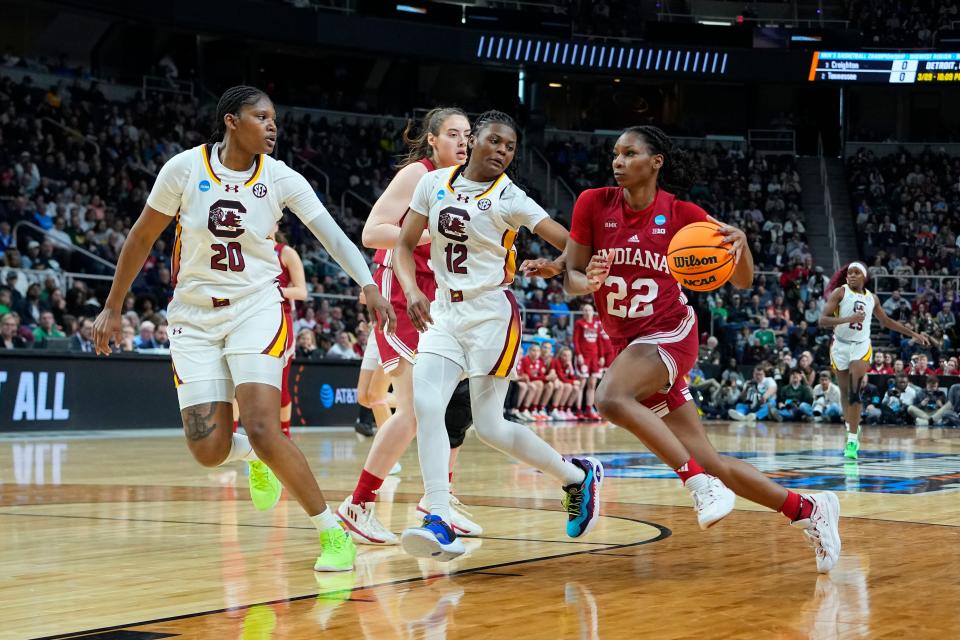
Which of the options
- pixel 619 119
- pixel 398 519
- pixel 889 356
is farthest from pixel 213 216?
pixel 619 119

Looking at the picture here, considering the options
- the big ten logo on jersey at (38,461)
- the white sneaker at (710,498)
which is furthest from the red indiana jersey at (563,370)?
the white sneaker at (710,498)

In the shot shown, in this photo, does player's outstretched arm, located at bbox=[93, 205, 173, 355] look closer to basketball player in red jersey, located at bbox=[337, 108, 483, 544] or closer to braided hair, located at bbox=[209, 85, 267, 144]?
braided hair, located at bbox=[209, 85, 267, 144]

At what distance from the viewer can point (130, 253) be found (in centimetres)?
527

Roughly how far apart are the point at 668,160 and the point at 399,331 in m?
1.72

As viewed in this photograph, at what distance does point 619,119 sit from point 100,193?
19441 mm

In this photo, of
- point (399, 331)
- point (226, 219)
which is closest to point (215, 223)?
point (226, 219)

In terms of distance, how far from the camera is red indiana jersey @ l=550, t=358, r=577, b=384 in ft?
70.6

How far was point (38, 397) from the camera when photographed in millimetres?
14836

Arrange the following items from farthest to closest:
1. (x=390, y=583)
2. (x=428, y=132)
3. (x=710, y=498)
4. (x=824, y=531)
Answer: (x=428, y=132)
(x=710, y=498)
(x=824, y=531)
(x=390, y=583)

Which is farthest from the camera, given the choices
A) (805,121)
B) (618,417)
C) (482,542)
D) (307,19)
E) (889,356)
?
(805,121)

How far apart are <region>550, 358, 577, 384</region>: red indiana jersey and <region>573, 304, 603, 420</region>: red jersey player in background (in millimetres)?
415

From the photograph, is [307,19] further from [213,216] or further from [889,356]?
[213,216]

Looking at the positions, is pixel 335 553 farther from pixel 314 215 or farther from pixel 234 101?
pixel 234 101

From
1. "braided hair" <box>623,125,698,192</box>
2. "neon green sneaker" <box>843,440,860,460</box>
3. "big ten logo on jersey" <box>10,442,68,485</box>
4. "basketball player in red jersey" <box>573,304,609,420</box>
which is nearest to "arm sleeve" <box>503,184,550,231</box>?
"braided hair" <box>623,125,698,192</box>
